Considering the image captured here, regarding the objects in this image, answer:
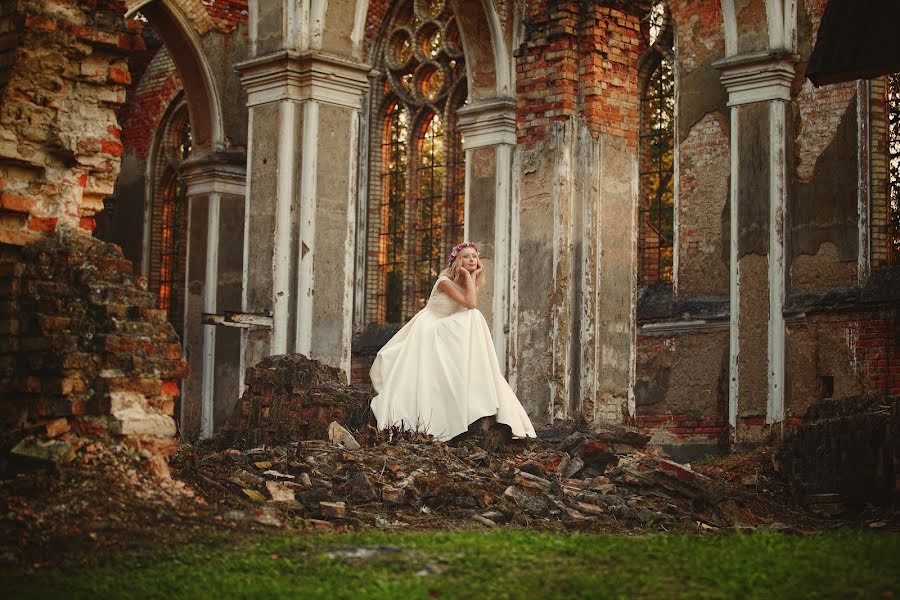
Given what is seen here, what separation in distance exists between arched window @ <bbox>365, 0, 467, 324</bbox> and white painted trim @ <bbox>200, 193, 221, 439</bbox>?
8.50 feet

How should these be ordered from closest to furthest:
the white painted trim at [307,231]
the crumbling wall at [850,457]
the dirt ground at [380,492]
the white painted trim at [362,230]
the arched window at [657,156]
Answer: the dirt ground at [380,492]
the crumbling wall at [850,457]
the white painted trim at [307,231]
the arched window at [657,156]
the white painted trim at [362,230]

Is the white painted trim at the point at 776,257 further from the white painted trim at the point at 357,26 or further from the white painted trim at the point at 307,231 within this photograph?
the white painted trim at the point at 307,231

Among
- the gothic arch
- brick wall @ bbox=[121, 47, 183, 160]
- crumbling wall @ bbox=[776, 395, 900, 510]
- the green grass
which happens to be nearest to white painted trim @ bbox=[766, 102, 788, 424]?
crumbling wall @ bbox=[776, 395, 900, 510]

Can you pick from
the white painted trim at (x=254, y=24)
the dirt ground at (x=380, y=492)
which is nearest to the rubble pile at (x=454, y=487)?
the dirt ground at (x=380, y=492)

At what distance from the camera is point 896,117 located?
15094mm

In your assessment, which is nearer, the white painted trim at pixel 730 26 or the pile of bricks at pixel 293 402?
the pile of bricks at pixel 293 402

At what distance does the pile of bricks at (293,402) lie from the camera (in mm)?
11547

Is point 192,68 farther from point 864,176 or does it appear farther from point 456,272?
point 864,176

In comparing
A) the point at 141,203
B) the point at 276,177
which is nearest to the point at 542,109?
the point at 276,177

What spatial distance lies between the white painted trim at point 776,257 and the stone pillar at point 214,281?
7.30 metres

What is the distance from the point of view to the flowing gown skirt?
37.5ft

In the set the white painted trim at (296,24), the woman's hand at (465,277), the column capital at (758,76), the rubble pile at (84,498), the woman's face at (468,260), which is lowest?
the rubble pile at (84,498)

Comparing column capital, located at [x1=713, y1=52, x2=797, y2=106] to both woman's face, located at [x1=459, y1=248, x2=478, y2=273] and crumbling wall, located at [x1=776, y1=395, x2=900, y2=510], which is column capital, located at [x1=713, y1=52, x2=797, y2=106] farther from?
crumbling wall, located at [x1=776, y1=395, x2=900, y2=510]

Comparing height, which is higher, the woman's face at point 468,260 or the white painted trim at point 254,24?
the white painted trim at point 254,24
